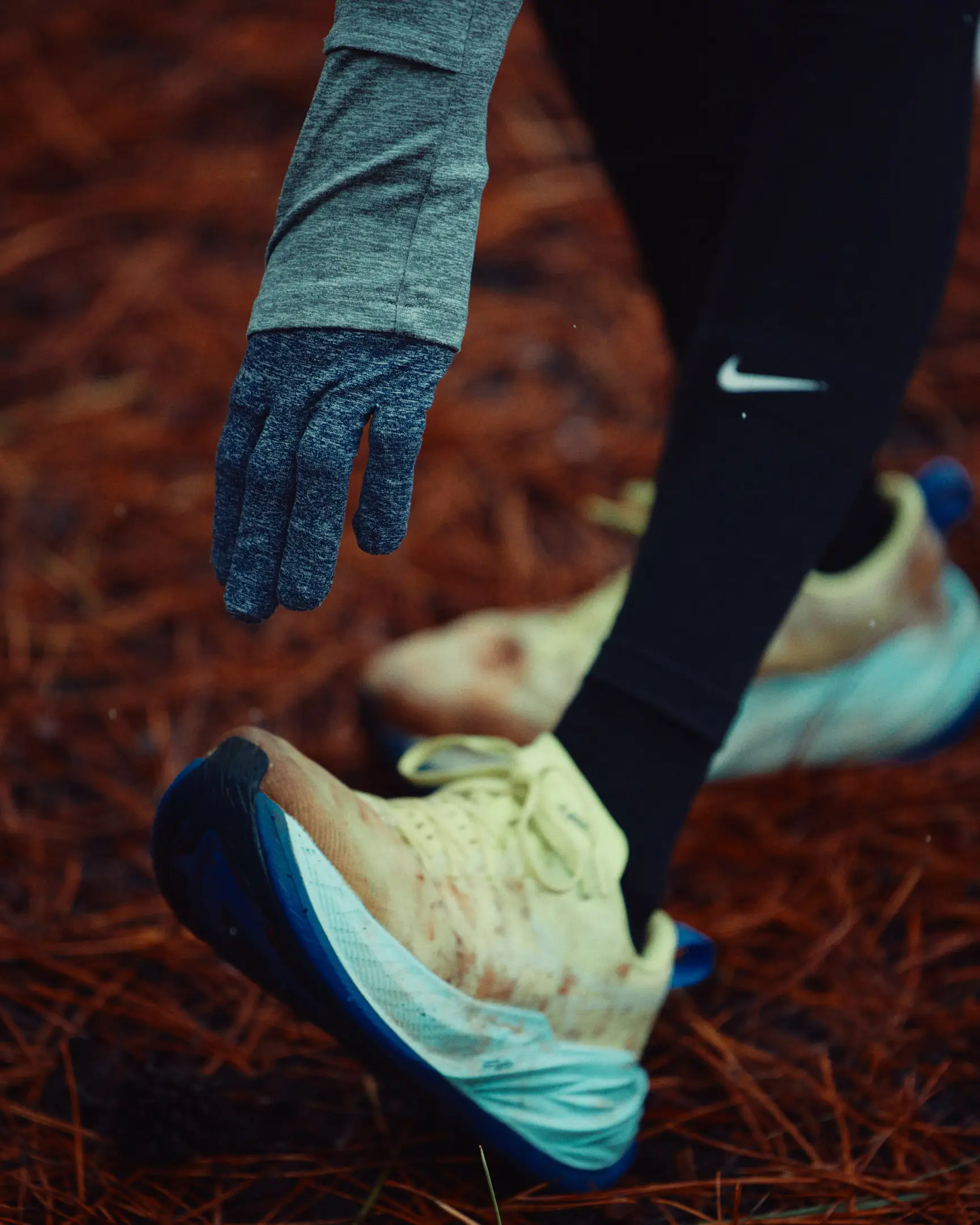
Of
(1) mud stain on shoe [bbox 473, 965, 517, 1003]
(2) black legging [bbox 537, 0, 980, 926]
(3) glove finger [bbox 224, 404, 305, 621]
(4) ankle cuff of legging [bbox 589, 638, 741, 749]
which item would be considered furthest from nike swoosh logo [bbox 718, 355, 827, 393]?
(1) mud stain on shoe [bbox 473, 965, 517, 1003]

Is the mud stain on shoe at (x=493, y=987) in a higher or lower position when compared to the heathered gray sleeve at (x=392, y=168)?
lower

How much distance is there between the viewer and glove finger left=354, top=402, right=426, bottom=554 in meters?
0.56

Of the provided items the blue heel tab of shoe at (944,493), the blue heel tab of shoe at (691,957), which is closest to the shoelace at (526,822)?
the blue heel tab of shoe at (691,957)

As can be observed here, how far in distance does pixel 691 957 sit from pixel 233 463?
18.9 inches

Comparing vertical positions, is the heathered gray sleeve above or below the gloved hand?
above

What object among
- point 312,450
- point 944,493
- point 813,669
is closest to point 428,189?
point 312,450

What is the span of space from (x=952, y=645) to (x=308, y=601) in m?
0.77

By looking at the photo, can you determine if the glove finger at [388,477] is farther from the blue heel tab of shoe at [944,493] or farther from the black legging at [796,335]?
the blue heel tab of shoe at [944,493]

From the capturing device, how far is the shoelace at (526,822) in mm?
693

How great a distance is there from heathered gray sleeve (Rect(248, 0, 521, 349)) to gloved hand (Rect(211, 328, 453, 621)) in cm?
2

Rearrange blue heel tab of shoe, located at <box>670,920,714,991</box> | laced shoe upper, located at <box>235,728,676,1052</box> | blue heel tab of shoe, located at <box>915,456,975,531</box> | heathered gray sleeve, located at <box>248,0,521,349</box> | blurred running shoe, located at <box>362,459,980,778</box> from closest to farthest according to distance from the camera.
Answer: heathered gray sleeve, located at <box>248,0,521,349</box> → laced shoe upper, located at <box>235,728,676,1052</box> → blue heel tab of shoe, located at <box>670,920,714,991</box> → blurred running shoe, located at <box>362,459,980,778</box> → blue heel tab of shoe, located at <box>915,456,975,531</box>

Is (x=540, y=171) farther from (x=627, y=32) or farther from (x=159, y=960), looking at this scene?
(x=159, y=960)

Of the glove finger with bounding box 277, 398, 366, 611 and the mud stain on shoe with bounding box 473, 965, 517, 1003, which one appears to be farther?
the mud stain on shoe with bounding box 473, 965, 517, 1003

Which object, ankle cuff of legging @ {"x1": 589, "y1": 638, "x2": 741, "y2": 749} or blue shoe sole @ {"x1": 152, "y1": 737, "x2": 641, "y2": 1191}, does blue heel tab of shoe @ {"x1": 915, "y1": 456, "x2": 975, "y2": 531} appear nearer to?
ankle cuff of legging @ {"x1": 589, "y1": 638, "x2": 741, "y2": 749}
